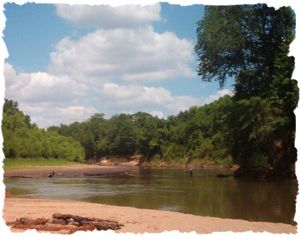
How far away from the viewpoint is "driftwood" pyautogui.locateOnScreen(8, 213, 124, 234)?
23.5 feet

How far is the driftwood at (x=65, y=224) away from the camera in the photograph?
23.5ft

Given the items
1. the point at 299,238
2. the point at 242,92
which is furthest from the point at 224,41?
the point at 299,238

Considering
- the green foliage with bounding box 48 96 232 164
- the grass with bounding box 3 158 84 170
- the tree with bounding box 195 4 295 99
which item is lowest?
the grass with bounding box 3 158 84 170

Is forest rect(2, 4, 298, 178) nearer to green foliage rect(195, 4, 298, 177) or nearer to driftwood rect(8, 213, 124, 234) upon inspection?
green foliage rect(195, 4, 298, 177)

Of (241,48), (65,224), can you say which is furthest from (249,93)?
(65,224)

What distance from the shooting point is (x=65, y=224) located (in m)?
7.54

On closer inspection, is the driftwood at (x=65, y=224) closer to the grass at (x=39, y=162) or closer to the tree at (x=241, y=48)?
the tree at (x=241, y=48)

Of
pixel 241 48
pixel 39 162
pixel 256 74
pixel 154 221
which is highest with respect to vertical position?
pixel 241 48

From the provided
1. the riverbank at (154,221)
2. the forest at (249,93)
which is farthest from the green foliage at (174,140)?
the riverbank at (154,221)

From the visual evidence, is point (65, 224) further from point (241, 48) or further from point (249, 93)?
point (249, 93)

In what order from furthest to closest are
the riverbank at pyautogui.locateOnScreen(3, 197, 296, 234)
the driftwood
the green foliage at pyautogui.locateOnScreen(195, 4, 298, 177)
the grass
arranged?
the grass, the green foliage at pyautogui.locateOnScreen(195, 4, 298, 177), the riverbank at pyautogui.locateOnScreen(3, 197, 296, 234), the driftwood

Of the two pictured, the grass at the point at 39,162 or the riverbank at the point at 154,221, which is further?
the grass at the point at 39,162

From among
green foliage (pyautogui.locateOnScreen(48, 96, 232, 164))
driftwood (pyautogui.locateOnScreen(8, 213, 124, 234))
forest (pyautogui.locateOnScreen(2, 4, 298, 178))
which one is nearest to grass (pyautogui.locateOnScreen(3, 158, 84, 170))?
forest (pyautogui.locateOnScreen(2, 4, 298, 178))

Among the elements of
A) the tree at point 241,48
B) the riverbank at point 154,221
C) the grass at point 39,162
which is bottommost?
the riverbank at point 154,221
